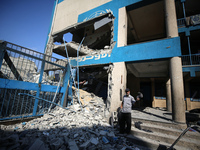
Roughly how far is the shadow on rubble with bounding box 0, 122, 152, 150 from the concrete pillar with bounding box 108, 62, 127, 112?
191 centimetres

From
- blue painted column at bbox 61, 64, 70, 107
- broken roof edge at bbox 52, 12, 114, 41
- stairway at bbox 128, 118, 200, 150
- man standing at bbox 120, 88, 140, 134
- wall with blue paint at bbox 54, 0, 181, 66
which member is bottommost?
stairway at bbox 128, 118, 200, 150

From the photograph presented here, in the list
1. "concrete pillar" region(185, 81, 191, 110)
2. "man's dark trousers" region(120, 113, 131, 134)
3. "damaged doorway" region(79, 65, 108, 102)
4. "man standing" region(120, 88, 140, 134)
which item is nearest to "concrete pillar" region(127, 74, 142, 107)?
"damaged doorway" region(79, 65, 108, 102)

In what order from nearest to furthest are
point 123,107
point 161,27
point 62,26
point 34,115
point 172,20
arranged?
point 123,107, point 34,115, point 172,20, point 161,27, point 62,26

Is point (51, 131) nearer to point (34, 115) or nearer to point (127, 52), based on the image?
point (34, 115)

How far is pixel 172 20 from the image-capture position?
543 centimetres

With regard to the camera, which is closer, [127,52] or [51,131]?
[51,131]

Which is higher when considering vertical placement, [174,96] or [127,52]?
[127,52]

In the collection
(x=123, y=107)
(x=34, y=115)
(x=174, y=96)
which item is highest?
(x=174, y=96)

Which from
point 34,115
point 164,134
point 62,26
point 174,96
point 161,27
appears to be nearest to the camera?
point 164,134

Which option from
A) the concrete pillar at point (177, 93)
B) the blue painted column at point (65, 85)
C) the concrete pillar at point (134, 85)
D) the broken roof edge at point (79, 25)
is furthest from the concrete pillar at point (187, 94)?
the blue painted column at point (65, 85)

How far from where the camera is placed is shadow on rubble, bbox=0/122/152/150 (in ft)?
9.09

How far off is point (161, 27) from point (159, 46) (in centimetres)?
678

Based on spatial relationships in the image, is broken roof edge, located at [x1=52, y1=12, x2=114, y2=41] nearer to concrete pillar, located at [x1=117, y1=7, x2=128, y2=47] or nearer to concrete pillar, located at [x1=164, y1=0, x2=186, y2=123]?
concrete pillar, located at [x1=117, y1=7, x2=128, y2=47]

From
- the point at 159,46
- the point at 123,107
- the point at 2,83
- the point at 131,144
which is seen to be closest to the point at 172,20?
the point at 159,46
